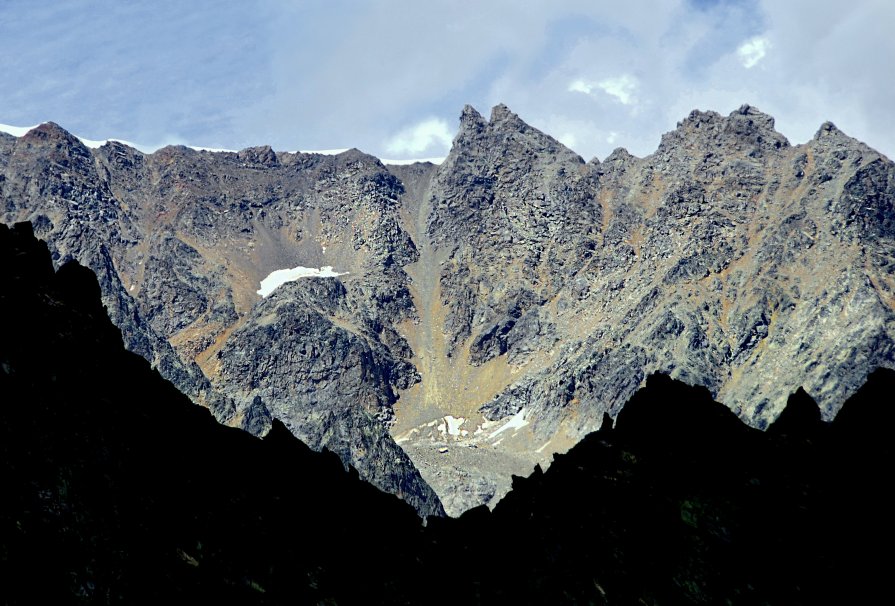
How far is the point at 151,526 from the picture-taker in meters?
31.9

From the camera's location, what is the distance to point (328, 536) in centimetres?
4028

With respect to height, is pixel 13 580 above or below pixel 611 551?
above

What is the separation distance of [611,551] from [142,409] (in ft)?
65.9

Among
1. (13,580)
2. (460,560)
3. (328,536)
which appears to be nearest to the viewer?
(13,580)

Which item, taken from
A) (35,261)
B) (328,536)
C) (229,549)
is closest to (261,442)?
(328,536)

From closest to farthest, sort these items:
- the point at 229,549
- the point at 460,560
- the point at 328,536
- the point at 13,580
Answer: the point at 13,580 → the point at 229,549 → the point at 328,536 → the point at 460,560

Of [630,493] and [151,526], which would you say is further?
[630,493]

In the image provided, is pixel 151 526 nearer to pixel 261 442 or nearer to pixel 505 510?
pixel 261 442

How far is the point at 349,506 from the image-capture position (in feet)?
144

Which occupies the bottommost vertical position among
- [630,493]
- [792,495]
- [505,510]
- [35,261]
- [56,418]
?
[792,495]

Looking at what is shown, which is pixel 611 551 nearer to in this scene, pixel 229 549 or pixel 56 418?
pixel 229 549

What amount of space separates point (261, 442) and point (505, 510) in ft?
42.7

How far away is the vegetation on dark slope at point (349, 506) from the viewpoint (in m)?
Result: 29.6

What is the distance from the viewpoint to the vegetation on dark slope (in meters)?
29.6
